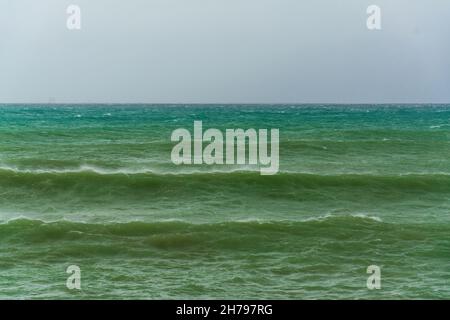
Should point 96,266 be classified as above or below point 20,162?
below

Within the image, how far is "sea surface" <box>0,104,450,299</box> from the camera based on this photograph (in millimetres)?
6320

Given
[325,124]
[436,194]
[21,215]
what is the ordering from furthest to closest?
[325,124] < [436,194] < [21,215]

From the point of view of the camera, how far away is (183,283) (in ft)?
20.7

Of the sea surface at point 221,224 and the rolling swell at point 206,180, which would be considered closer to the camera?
the sea surface at point 221,224

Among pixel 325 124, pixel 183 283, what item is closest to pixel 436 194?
pixel 183 283

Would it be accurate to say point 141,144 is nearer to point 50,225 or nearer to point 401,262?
point 50,225

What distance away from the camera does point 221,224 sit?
8.95 meters

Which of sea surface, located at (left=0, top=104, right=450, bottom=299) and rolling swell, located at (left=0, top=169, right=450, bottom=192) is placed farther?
rolling swell, located at (left=0, top=169, right=450, bottom=192)

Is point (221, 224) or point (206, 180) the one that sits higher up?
point (206, 180)

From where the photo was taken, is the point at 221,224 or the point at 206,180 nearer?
the point at 221,224

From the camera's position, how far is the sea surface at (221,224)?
6.32 m
